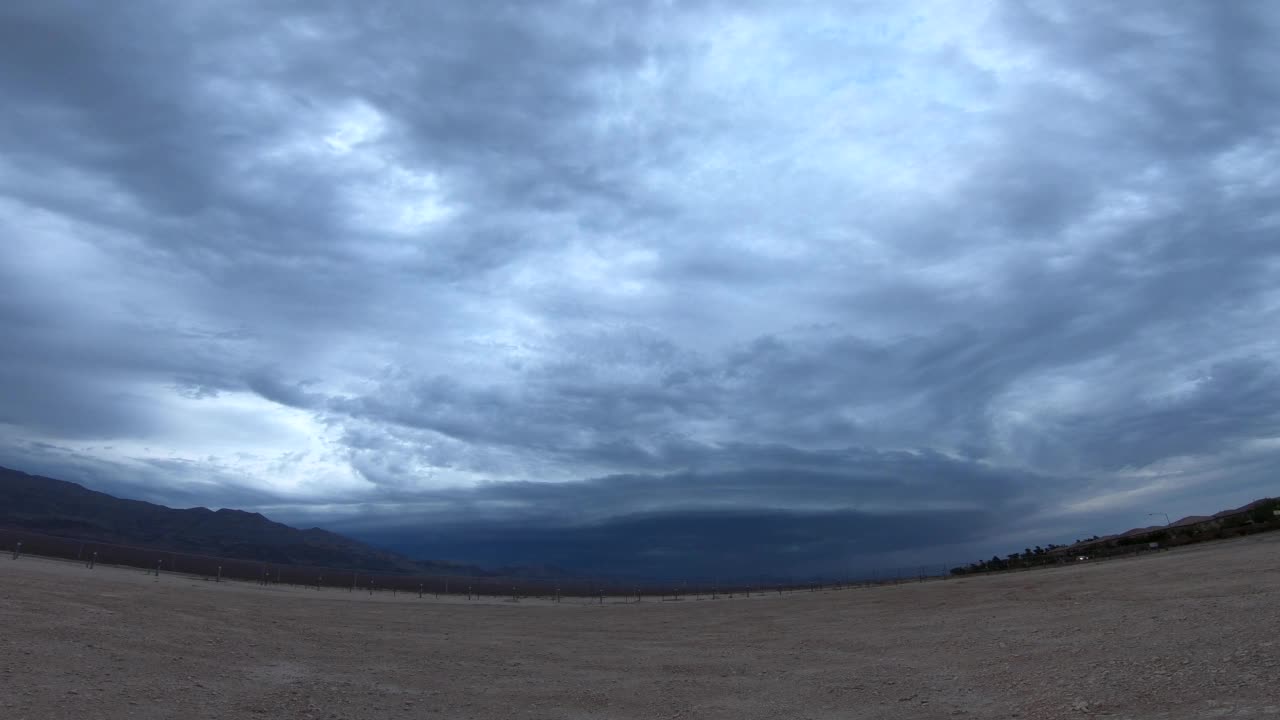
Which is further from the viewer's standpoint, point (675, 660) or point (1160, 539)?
point (1160, 539)

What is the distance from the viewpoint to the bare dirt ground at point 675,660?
782 inches

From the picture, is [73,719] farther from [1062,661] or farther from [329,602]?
[329,602]

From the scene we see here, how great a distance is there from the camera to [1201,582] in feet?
118

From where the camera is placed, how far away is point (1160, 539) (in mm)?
77125

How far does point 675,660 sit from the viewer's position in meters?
32.8

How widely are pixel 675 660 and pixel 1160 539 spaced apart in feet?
213

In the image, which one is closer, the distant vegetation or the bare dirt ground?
the bare dirt ground

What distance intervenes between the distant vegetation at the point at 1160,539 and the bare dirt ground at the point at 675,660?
972 inches

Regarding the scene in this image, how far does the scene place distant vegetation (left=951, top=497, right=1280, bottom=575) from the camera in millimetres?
64113

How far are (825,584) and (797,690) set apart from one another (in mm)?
85998

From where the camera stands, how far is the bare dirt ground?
1986 cm

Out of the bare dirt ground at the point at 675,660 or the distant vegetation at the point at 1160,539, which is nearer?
the bare dirt ground at the point at 675,660

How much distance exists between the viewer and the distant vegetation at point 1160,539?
6411 centimetres

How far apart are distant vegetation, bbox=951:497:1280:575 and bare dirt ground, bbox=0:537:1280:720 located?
24.7 meters
